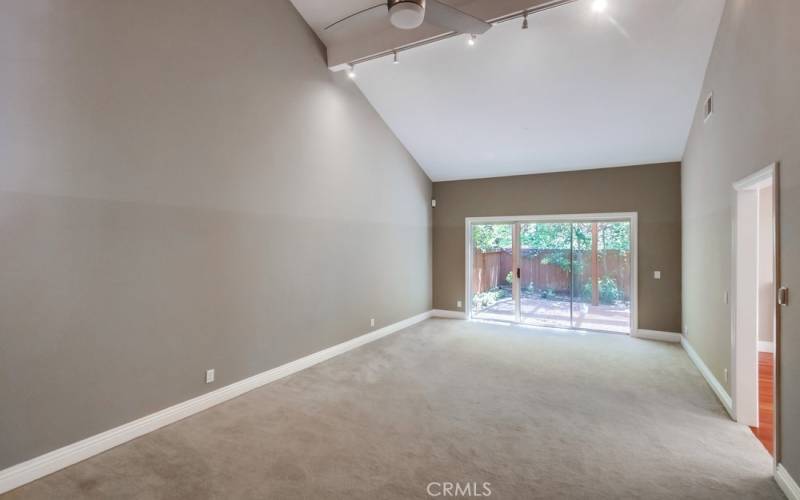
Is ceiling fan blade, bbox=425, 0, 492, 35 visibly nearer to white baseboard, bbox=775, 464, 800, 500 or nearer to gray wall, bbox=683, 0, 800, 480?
gray wall, bbox=683, 0, 800, 480

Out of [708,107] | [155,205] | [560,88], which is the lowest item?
[155,205]

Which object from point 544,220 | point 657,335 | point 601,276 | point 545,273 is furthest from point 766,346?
point 544,220

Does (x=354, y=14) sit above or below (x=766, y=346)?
above

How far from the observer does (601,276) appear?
6691 mm

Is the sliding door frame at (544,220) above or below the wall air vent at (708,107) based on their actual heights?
below

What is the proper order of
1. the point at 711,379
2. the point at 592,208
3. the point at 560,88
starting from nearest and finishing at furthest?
the point at 711,379
the point at 560,88
the point at 592,208

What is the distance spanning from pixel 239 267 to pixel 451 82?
139 inches

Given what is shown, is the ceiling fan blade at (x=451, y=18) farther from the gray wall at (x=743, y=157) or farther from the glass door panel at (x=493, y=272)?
the glass door panel at (x=493, y=272)

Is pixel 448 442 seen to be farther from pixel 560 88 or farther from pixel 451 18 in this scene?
pixel 560 88

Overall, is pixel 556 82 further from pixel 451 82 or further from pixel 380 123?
pixel 380 123

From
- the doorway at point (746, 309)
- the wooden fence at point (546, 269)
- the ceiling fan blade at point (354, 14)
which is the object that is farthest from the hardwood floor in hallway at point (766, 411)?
the ceiling fan blade at point (354, 14)

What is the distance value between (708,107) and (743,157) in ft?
4.72

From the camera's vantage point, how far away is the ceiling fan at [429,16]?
2.55 m
